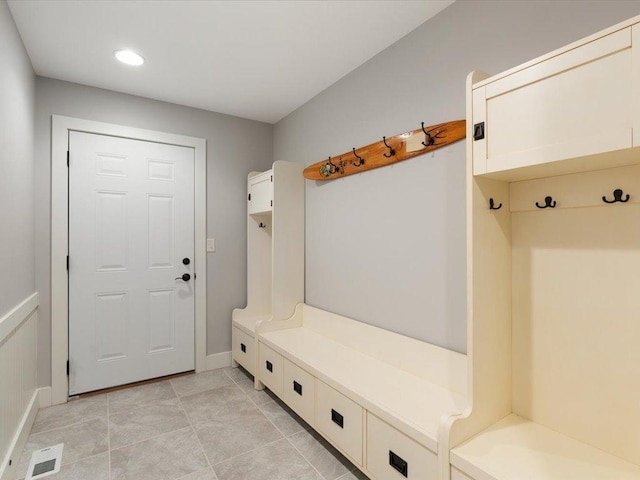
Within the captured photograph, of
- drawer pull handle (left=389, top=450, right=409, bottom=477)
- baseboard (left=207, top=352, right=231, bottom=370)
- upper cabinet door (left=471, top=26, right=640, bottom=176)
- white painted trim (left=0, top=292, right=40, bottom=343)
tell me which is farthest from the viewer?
baseboard (left=207, top=352, right=231, bottom=370)

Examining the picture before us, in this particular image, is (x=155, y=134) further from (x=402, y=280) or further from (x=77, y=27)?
(x=402, y=280)

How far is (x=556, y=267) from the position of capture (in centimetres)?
140

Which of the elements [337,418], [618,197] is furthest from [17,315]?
[618,197]

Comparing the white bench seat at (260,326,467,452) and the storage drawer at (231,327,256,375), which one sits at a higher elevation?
the white bench seat at (260,326,467,452)

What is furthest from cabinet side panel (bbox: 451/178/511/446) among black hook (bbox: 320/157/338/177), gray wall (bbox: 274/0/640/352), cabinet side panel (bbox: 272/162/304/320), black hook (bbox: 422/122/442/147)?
cabinet side panel (bbox: 272/162/304/320)

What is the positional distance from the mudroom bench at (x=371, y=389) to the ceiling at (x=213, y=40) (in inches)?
71.9

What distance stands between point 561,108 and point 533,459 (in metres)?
1.21

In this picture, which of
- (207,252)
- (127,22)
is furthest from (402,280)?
(127,22)

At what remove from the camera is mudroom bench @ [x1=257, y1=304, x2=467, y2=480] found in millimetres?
1488

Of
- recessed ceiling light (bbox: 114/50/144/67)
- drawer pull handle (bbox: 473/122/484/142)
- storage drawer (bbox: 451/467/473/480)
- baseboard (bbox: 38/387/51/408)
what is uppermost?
recessed ceiling light (bbox: 114/50/144/67)

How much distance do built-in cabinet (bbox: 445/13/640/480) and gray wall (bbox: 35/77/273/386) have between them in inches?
100

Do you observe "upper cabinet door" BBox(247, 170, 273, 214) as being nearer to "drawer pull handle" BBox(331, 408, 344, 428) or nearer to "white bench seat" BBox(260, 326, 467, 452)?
"white bench seat" BBox(260, 326, 467, 452)

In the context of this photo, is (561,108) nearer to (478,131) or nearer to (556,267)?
(478,131)

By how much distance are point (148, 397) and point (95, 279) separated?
3.43ft
